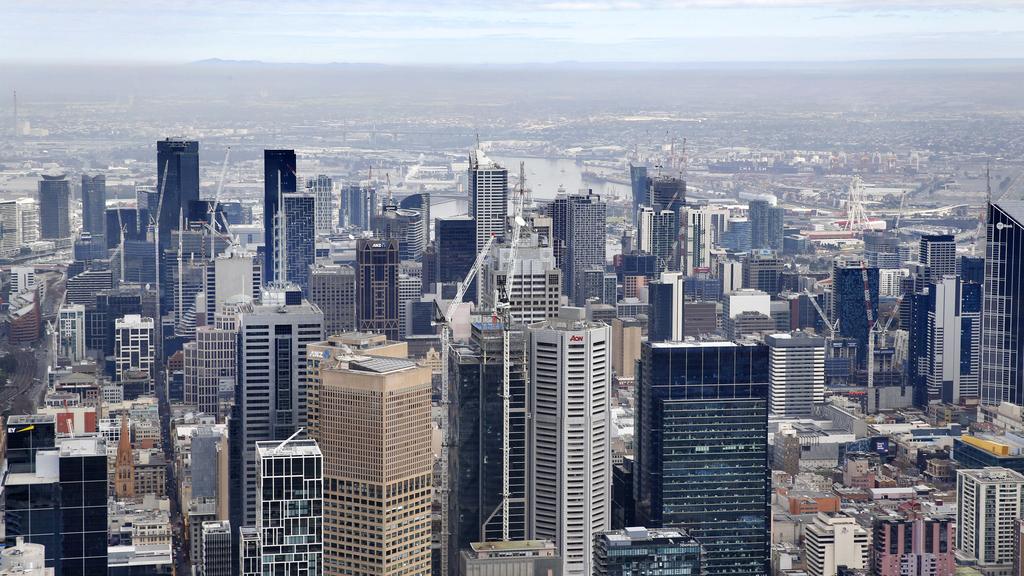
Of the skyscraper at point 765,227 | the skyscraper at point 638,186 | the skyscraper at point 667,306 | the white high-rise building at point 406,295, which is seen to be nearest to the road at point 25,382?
the white high-rise building at point 406,295

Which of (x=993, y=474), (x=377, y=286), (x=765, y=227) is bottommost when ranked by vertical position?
(x=993, y=474)

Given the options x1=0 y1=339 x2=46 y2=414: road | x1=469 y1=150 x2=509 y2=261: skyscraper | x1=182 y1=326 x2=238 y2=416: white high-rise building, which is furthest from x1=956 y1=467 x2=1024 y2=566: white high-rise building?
x1=469 y1=150 x2=509 y2=261: skyscraper

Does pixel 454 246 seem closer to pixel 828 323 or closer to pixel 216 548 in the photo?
pixel 828 323

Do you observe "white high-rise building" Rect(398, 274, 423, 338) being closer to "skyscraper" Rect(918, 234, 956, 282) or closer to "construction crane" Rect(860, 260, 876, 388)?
"construction crane" Rect(860, 260, 876, 388)

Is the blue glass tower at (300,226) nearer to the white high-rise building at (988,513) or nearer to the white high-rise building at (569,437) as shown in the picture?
the white high-rise building at (569,437)

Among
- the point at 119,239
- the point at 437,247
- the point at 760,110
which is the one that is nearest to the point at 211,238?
the point at 119,239

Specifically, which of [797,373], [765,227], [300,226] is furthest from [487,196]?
[765,227]

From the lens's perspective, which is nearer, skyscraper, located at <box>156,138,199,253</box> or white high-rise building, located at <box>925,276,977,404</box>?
skyscraper, located at <box>156,138,199,253</box>
